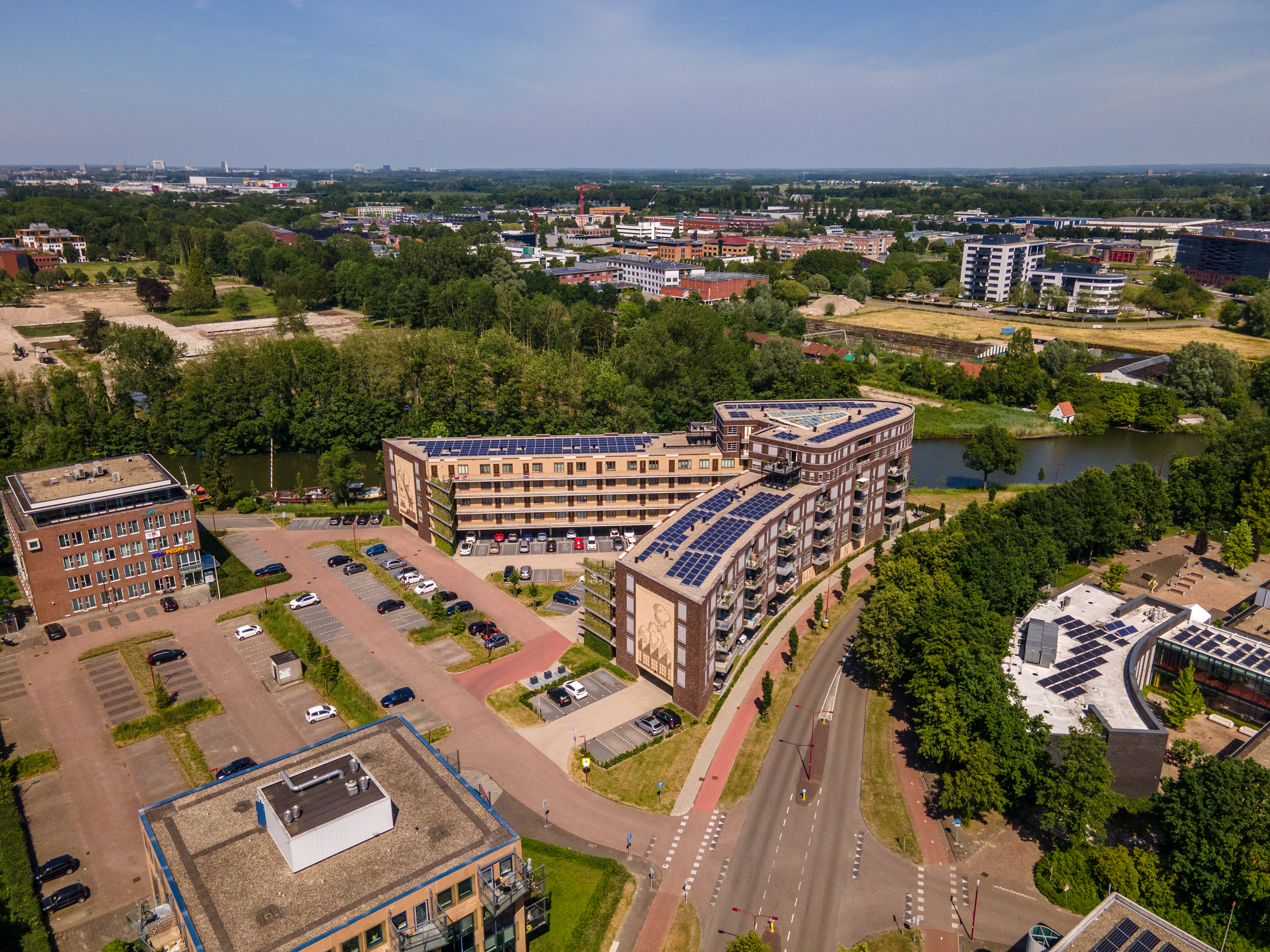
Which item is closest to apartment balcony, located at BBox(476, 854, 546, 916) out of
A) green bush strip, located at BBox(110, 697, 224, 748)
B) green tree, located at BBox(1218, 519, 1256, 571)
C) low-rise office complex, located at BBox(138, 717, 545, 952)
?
low-rise office complex, located at BBox(138, 717, 545, 952)

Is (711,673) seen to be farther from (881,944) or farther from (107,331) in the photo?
(107,331)

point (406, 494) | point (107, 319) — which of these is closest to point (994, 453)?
point (406, 494)

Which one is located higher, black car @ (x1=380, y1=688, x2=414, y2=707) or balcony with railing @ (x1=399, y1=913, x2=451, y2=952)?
balcony with railing @ (x1=399, y1=913, x2=451, y2=952)

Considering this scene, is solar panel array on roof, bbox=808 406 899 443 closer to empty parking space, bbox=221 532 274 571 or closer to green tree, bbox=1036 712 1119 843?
green tree, bbox=1036 712 1119 843

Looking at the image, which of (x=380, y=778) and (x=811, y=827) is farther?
(x=811, y=827)

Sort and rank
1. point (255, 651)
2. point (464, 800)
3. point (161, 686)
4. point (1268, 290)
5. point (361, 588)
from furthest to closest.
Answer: point (1268, 290) → point (361, 588) → point (255, 651) → point (161, 686) → point (464, 800)

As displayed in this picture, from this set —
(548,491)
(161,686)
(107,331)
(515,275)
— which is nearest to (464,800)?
(161,686)

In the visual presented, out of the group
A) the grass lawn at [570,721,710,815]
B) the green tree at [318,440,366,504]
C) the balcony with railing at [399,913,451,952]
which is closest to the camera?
the balcony with railing at [399,913,451,952]
